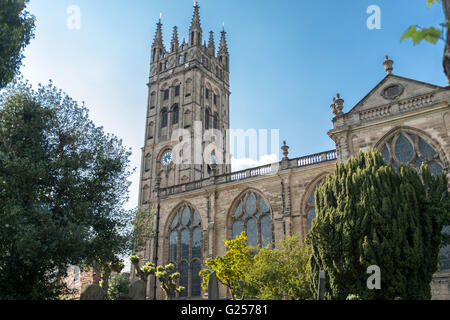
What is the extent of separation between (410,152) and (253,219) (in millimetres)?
12342

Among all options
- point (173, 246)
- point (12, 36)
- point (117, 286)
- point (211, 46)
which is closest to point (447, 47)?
point (12, 36)

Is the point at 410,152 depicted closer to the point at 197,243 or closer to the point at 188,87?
the point at 197,243

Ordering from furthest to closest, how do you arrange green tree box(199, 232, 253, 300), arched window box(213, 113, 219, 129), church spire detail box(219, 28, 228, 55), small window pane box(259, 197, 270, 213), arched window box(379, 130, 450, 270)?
church spire detail box(219, 28, 228, 55) → arched window box(213, 113, 219, 129) → small window pane box(259, 197, 270, 213) → green tree box(199, 232, 253, 300) → arched window box(379, 130, 450, 270)

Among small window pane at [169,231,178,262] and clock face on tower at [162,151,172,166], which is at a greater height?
clock face on tower at [162,151,172,166]

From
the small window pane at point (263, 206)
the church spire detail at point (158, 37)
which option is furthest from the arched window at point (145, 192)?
the small window pane at point (263, 206)

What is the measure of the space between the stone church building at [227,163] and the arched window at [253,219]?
7cm

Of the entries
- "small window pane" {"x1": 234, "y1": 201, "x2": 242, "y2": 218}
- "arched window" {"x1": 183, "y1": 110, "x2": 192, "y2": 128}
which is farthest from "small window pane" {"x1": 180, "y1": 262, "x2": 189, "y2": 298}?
"arched window" {"x1": 183, "y1": 110, "x2": 192, "y2": 128}

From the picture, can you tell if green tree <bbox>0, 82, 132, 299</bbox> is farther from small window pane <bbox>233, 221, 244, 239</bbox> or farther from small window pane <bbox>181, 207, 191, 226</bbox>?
small window pane <bbox>181, 207, 191, 226</bbox>

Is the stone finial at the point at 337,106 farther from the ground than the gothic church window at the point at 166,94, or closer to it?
closer to it

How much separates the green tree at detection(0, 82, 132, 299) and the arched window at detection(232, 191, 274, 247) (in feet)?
38.8

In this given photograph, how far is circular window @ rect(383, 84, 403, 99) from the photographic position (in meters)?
23.3

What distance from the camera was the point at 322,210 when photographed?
17.4 m

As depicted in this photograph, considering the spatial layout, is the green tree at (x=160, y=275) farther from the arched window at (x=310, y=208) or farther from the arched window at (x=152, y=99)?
the arched window at (x=152, y=99)

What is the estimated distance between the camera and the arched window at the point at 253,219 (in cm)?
2915
